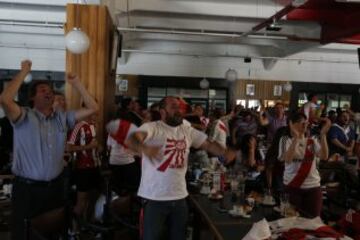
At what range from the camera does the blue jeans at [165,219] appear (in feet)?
9.82

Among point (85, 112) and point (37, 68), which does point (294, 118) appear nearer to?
point (85, 112)

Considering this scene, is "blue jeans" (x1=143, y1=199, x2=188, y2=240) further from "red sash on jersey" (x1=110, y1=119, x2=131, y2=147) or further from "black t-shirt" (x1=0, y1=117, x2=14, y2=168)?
"black t-shirt" (x1=0, y1=117, x2=14, y2=168)

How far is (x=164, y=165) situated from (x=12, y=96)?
1.17 meters

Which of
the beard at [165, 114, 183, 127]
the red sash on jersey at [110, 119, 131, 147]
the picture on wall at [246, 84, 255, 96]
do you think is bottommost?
the red sash on jersey at [110, 119, 131, 147]

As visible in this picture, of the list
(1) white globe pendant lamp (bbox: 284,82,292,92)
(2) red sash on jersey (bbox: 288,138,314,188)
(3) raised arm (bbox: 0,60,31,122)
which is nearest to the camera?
(3) raised arm (bbox: 0,60,31,122)

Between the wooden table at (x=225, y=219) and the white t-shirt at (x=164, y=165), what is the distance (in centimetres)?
30

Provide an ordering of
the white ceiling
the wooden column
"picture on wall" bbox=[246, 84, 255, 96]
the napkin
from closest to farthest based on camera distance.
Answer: the napkin, the wooden column, the white ceiling, "picture on wall" bbox=[246, 84, 255, 96]

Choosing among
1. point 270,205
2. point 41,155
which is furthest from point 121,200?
point 270,205

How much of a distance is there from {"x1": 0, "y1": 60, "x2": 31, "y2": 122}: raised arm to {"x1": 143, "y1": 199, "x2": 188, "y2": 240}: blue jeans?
1149 mm

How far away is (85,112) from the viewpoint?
10.6 ft

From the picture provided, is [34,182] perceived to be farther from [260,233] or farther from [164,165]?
[260,233]

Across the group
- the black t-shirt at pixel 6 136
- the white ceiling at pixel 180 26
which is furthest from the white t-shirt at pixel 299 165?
the black t-shirt at pixel 6 136

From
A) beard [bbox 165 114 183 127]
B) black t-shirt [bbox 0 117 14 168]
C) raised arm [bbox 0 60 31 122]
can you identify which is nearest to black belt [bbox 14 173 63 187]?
raised arm [bbox 0 60 31 122]

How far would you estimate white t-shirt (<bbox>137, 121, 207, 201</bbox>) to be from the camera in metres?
2.97
